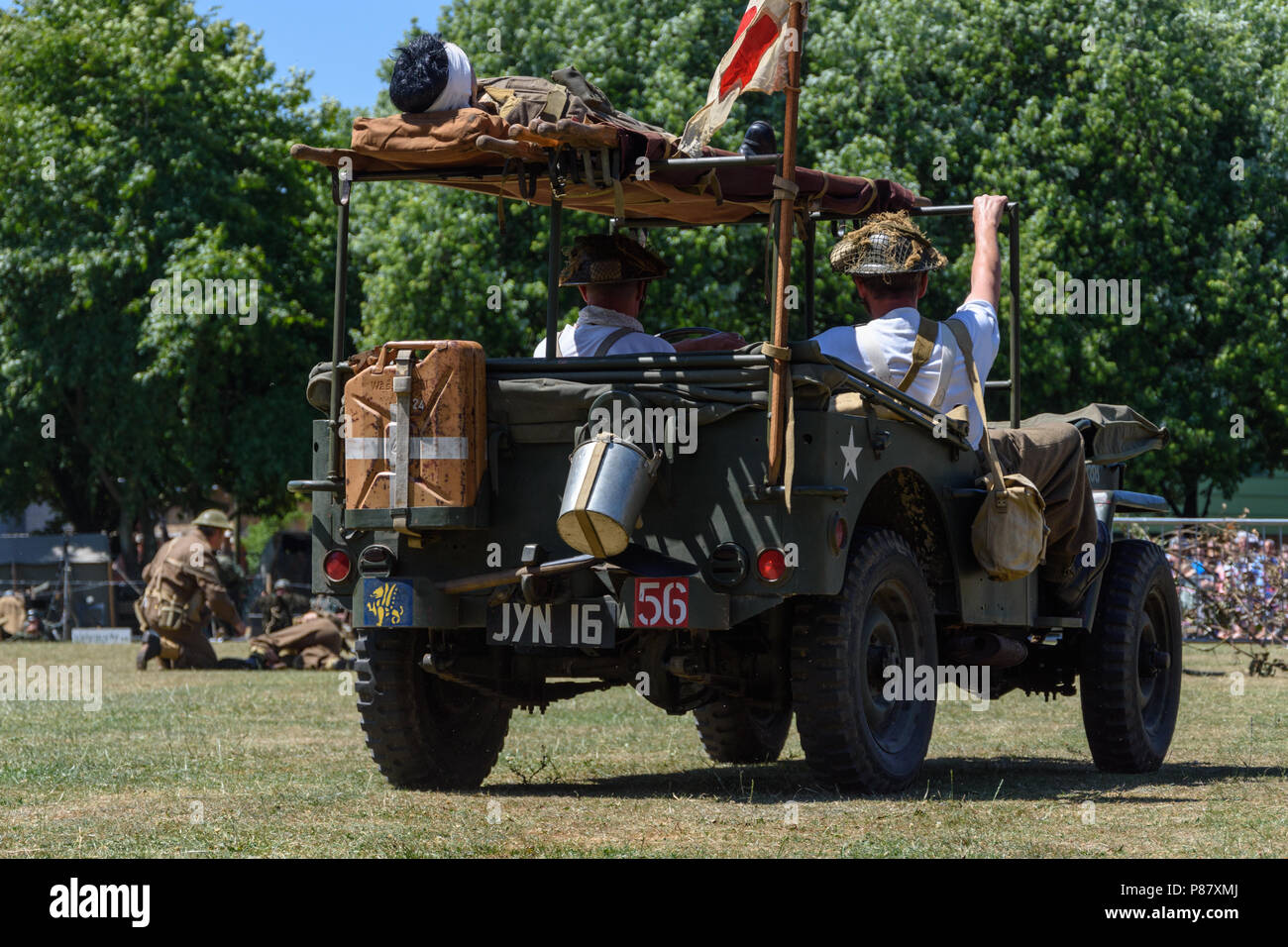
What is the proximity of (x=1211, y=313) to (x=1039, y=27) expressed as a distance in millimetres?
5058

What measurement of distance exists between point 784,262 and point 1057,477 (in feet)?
7.38

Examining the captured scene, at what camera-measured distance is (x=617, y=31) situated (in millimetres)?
31469

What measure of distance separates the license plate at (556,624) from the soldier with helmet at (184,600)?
11905 mm

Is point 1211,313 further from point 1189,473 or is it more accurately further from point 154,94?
point 154,94

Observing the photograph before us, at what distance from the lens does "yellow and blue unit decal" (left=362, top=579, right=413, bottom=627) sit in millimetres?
7727

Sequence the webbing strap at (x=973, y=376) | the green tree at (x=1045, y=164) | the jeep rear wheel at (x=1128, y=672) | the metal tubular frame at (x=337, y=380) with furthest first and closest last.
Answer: the green tree at (x=1045, y=164), the jeep rear wheel at (x=1128, y=672), the webbing strap at (x=973, y=376), the metal tubular frame at (x=337, y=380)

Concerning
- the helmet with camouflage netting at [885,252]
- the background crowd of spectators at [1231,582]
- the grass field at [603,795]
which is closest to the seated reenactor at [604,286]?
the helmet with camouflage netting at [885,252]

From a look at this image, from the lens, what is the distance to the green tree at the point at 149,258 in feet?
113

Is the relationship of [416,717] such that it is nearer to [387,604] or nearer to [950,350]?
[387,604]

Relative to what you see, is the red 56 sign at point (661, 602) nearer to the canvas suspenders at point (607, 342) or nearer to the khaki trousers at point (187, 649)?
the canvas suspenders at point (607, 342)

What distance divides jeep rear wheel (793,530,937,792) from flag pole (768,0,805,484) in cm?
63

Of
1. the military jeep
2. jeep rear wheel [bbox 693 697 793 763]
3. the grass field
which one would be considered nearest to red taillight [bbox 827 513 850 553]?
the military jeep
